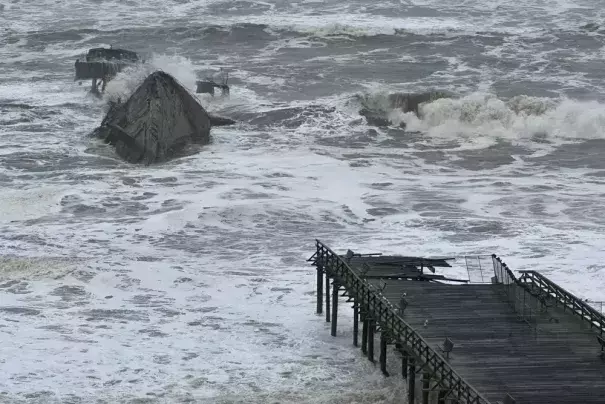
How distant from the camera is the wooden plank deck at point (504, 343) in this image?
2091 centimetres

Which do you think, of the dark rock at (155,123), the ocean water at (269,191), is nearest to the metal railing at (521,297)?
the ocean water at (269,191)

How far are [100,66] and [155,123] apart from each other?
15319 mm

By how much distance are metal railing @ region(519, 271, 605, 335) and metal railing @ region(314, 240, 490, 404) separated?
3389mm

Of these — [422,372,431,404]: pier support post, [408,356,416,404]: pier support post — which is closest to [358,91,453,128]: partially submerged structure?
[408,356,416,404]: pier support post

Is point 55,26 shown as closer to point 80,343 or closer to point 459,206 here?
point 459,206

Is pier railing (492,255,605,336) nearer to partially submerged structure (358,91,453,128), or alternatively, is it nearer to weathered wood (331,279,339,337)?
weathered wood (331,279,339,337)

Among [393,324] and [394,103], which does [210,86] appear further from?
[393,324]

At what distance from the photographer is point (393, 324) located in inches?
948

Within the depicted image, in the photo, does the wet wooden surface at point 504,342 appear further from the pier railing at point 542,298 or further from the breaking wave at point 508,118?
the breaking wave at point 508,118

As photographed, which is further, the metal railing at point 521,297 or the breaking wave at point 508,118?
the breaking wave at point 508,118

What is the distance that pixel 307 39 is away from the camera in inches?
3046

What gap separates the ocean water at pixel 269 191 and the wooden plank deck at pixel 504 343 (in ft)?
5.75

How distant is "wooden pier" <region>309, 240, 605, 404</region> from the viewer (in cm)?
2111

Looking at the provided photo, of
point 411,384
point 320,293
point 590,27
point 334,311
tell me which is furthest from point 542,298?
point 590,27
